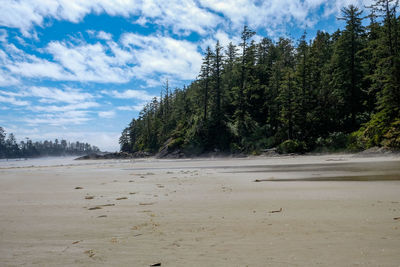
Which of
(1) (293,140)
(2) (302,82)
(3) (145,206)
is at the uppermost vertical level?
(2) (302,82)

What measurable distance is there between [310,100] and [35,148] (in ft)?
541

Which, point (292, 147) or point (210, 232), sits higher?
point (292, 147)

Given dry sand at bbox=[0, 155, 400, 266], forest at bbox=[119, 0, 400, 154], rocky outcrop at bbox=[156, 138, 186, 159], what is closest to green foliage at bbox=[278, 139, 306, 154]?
forest at bbox=[119, 0, 400, 154]

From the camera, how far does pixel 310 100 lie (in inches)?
1359

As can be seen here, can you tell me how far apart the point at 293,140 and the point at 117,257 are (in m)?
31.6

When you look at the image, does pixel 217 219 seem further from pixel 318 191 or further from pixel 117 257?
pixel 318 191

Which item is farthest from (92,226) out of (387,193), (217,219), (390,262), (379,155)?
(379,155)

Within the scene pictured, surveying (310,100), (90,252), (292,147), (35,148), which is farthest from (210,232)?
(35,148)

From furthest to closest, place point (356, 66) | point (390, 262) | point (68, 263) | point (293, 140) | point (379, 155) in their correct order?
point (356, 66)
point (293, 140)
point (379, 155)
point (68, 263)
point (390, 262)

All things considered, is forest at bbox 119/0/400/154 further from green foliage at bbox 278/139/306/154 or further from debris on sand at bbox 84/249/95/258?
debris on sand at bbox 84/249/95/258

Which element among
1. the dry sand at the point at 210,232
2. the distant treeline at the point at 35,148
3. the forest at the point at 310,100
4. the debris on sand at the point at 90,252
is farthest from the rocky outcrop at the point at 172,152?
the distant treeline at the point at 35,148

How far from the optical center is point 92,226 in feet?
12.4

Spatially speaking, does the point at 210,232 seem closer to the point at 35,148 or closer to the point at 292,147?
the point at 292,147

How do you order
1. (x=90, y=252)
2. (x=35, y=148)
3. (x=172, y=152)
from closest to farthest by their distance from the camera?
(x=90, y=252) < (x=172, y=152) < (x=35, y=148)
